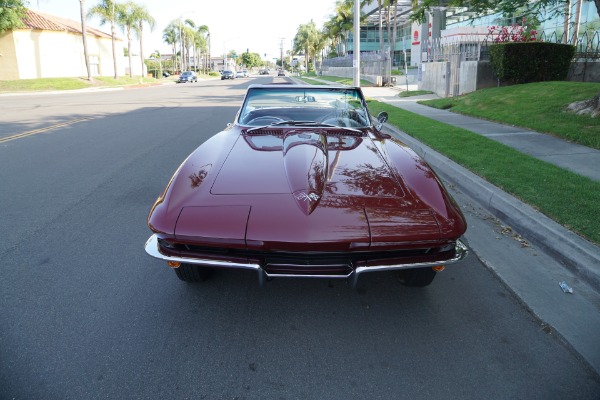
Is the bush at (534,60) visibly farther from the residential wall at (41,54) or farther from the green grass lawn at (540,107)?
the residential wall at (41,54)

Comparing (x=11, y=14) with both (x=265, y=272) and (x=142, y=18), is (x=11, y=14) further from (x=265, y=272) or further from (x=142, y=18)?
(x=265, y=272)

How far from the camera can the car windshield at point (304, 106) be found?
14.6 feet

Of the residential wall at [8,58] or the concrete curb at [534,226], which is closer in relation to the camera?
the concrete curb at [534,226]

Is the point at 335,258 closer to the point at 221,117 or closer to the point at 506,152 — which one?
the point at 506,152

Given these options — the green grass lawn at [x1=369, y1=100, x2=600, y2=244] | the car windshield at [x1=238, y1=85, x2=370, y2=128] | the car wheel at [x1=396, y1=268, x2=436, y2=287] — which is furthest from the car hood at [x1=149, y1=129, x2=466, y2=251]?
the green grass lawn at [x1=369, y1=100, x2=600, y2=244]

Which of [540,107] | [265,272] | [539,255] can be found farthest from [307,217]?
[540,107]

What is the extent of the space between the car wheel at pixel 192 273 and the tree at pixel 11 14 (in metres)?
42.1

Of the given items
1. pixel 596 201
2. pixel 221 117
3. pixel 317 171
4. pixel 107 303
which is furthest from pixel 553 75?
pixel 107 303

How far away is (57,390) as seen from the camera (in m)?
2.18

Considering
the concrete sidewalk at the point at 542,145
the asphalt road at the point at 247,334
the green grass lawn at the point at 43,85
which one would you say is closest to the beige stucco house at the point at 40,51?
the green grass lawn at the point at 43,85

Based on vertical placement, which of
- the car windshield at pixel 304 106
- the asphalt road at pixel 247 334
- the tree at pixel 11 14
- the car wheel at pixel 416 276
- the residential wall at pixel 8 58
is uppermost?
the tree at pixel 11 14

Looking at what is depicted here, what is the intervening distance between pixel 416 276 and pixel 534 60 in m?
13.3

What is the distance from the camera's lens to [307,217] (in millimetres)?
2455

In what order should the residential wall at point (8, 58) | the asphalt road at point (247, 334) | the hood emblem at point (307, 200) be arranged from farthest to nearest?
the residential wall at point (8, 58)
the hood emblem at point (307, 200)
the asphalt road at point (247, 334)
